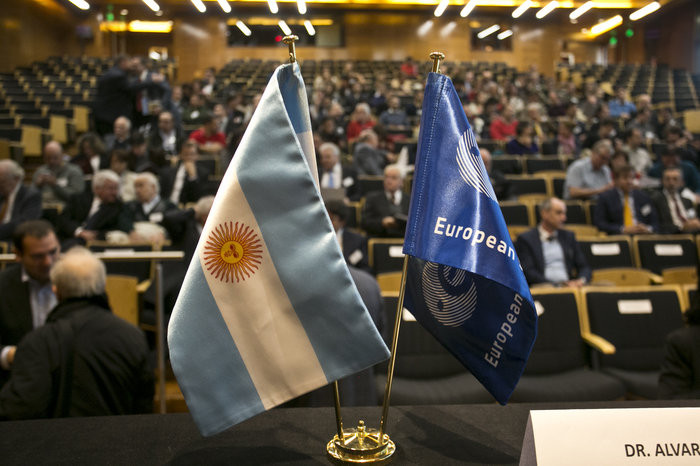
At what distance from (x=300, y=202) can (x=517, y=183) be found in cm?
531

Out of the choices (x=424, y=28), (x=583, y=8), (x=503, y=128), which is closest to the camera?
(x=503, y=128)

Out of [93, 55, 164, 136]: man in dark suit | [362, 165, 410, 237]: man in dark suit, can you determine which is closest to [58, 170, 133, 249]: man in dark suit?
[362, 165, 410, 237]: man in dark suit

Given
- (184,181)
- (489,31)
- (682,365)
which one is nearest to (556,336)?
(682,365)

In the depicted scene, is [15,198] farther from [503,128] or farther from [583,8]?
[583,8]

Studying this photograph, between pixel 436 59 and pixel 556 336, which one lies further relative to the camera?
pixel 556 336

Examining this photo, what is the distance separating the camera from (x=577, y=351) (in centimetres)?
293

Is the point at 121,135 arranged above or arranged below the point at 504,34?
below

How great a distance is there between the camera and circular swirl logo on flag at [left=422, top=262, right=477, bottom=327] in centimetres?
107

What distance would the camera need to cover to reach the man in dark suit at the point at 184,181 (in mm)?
5273

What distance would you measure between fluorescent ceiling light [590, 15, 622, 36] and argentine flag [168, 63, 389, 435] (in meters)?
20.5

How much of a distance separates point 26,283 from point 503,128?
7.35 meters

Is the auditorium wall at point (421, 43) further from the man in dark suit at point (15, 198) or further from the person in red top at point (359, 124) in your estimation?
the man in dark suit at point (15, 198)

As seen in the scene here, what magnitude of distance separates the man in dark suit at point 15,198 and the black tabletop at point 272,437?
4023 mm

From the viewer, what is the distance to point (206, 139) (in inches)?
294
